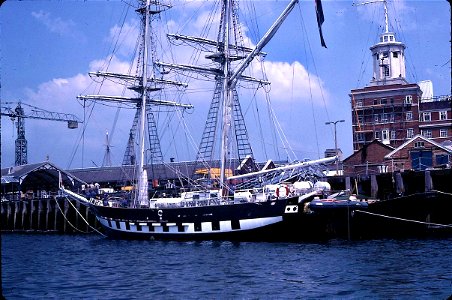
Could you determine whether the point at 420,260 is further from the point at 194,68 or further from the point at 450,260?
the point at 194,68

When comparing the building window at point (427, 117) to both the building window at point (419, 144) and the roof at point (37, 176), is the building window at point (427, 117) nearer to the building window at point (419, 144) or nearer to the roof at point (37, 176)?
the building window at point (419, 144)

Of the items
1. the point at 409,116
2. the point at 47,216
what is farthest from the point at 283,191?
the point at 409,116

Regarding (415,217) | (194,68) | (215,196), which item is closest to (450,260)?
(415,217)

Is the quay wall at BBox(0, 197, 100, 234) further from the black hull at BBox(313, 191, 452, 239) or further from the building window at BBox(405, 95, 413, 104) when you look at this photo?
the building window at BBox(405, 95, 413, 104)

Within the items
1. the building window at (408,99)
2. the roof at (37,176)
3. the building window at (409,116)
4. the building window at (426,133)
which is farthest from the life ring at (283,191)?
the building window at (426,133)

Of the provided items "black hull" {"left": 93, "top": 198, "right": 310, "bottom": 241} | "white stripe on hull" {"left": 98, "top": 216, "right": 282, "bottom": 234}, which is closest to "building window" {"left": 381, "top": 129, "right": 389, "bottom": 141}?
"black hull" {"left": 93, "top": 198, "right": 310, "bottom": 241}

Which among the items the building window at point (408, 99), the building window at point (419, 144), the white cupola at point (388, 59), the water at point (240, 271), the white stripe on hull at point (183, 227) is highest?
the white cupola at point (388, 59)

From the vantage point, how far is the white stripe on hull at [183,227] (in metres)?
40.1

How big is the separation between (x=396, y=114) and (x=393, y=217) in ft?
→ 156

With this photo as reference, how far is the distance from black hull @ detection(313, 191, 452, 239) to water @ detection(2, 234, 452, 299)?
2.42 m

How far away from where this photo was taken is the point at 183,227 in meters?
43.5

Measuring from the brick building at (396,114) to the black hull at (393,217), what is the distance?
42.8 m

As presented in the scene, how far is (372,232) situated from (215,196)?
1213 centimetres

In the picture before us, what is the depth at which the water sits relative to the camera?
2078cm
